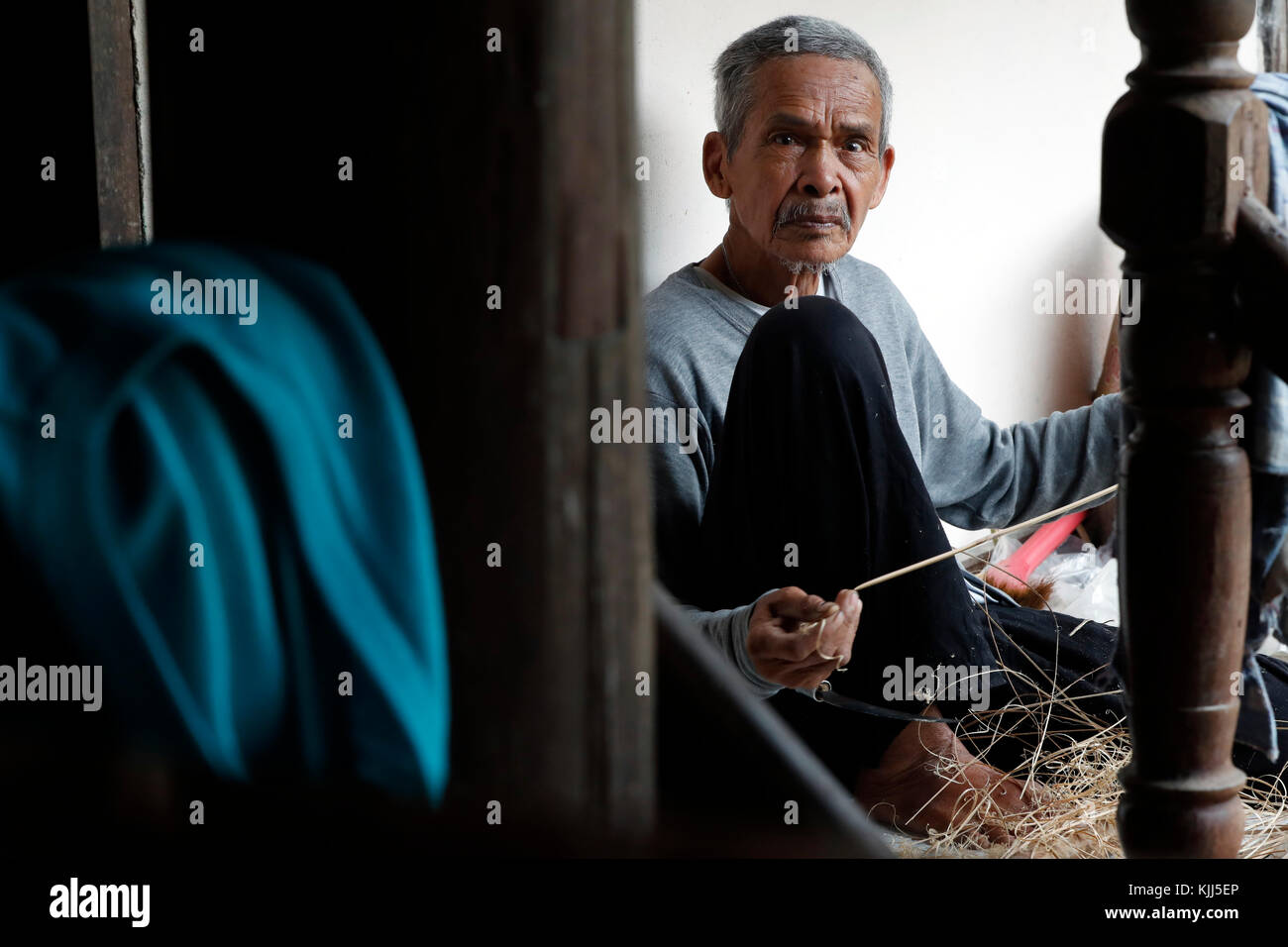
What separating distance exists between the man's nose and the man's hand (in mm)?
401

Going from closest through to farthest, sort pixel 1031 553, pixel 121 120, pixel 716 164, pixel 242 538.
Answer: pixel 242 538
pixel 121 120
pixel 716 164
pixel 1031 553

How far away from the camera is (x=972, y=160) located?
52.0 inches

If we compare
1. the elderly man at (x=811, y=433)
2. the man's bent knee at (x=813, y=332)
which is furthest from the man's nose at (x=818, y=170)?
the man's bent knee at (x=813, y=332)

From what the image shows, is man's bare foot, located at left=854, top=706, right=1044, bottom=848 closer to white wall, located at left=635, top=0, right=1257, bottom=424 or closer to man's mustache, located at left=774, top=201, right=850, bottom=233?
white wall, located at left=635, top=0, right=1257, bottom=424

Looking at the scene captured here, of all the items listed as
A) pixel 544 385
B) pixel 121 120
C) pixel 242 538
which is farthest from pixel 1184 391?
pixel 121 120

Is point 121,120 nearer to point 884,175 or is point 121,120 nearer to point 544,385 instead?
point 544,385

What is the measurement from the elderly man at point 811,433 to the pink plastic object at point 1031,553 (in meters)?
0.19

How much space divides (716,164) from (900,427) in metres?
0.32

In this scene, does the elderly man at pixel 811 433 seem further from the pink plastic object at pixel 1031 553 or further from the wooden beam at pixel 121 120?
the wooden beam at pixel 121 120

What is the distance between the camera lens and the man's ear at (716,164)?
1235 mm

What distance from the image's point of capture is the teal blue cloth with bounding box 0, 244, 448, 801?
1.02 m

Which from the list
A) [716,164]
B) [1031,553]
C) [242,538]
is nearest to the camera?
[242,538]

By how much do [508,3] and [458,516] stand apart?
1.11ft
